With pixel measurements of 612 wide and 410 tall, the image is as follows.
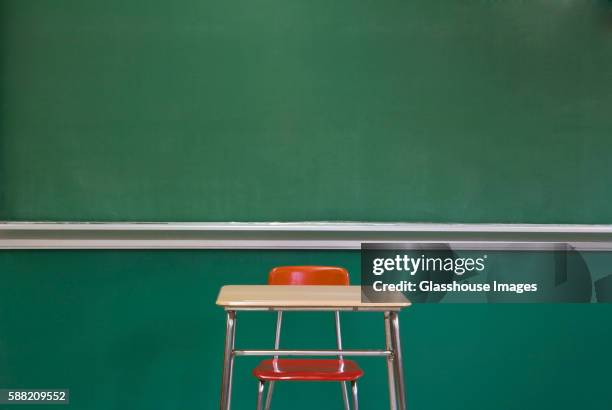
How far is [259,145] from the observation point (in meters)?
3.01

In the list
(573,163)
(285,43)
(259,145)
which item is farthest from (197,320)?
(573,163)

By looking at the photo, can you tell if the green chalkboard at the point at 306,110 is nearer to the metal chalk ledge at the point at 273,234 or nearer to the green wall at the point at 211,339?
the metal chalk ledge at the point at 273,234

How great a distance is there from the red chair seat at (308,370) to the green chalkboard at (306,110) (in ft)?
2.45

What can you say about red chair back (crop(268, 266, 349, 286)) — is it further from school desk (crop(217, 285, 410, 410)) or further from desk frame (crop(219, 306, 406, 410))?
desk frame (crop(219, 306, 406, 410))

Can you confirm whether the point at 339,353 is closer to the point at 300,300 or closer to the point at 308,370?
the point at 308,370

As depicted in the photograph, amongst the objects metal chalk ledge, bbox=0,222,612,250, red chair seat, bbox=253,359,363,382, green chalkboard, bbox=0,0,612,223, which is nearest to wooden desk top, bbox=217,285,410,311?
red chair seat, bbox=253,359,363,382

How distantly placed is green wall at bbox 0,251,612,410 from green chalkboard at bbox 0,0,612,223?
11.0 inches

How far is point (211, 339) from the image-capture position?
3.02 metres

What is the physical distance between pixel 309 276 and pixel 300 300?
63 cm

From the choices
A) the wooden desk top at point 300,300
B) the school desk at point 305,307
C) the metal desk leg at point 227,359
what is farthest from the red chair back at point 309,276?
the metal desk leg at point 227,359

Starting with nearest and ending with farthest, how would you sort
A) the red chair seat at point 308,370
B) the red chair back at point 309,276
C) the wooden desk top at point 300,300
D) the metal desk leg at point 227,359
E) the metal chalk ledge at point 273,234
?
1. the wooden desk top at point 300,300
2. the metal desk leg at point 227,359
3. the red chair seat at point 308,370
4. the red chair back at point 309,276
5. the metal chalk ledge at point 273,234

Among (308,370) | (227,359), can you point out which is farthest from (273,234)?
(227,359)

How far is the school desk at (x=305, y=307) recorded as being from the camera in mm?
2061

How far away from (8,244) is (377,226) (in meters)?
1.75
